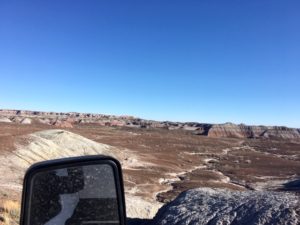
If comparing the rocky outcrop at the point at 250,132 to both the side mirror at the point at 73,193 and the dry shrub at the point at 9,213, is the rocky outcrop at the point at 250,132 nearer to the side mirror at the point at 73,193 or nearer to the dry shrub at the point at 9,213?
the dry shrub at the point at 9,213

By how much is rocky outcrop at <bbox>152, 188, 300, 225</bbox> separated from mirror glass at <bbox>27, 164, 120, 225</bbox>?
8.26 metres

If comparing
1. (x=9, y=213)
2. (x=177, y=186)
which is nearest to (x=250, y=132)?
(x=177, y=186)

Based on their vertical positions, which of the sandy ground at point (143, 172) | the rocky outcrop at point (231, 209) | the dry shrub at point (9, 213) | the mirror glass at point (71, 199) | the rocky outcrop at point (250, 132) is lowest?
the sandy ground at point (143, 172)

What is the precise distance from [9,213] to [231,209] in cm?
627

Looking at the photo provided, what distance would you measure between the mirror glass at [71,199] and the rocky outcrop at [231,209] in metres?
8.26

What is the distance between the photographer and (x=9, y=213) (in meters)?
11.9

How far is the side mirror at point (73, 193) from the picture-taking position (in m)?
2.12

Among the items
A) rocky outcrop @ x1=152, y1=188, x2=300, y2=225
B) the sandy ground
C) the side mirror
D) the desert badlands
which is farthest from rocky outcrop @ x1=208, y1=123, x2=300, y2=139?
the side mirror

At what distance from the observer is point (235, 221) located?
34.7ft

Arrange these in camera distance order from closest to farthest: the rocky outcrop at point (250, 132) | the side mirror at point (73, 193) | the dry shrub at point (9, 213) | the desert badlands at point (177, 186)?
the side mirror at point (73, 193), the desert badlands at point (177, 186), the dry shrub at point (9, 213), the rocky outcrop at point (250, 132)

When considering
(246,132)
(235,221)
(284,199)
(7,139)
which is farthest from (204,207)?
(246,132)

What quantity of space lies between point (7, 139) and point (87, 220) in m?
37.1

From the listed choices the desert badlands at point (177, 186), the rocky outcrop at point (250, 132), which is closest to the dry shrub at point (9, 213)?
the desert badlands at point (177, 186)

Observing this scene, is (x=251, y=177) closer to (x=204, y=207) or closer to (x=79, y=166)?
(x=204, y=207)
